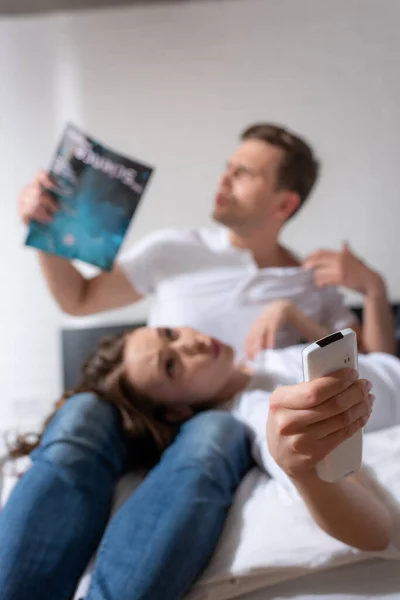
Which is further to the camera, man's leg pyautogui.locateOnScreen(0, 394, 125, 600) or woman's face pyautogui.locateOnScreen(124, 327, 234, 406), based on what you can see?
woman's face pyautogui.locateOnScreen(124, 327, 234, 406)

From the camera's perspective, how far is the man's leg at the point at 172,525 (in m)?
0.73

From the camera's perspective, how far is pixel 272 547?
2.49ft

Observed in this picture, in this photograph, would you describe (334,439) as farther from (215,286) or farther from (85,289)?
(85,289)

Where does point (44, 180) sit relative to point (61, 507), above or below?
above

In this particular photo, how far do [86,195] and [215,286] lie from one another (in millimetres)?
295

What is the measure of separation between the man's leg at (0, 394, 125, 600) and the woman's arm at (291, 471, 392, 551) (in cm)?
30

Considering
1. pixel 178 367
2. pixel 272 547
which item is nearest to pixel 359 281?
pixel 178 367

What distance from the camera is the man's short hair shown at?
49.3 inches

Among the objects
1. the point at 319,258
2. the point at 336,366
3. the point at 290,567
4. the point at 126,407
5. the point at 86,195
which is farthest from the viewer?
the point at 319,258

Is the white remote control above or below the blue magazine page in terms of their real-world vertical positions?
below

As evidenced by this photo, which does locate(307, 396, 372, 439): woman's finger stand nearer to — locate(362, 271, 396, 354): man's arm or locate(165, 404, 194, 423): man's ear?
locate(165, 404, 194, 423): man's ear

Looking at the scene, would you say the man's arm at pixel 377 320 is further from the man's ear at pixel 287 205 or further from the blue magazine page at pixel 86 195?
the blue magazine page at pixel 86 195

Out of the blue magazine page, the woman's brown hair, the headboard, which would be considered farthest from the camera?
the headboard

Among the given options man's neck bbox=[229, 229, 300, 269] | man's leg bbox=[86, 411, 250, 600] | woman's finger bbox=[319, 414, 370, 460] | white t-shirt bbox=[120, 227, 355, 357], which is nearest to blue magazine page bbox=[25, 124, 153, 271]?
white t-shirt bbox=[120, 227, 355, 357]
